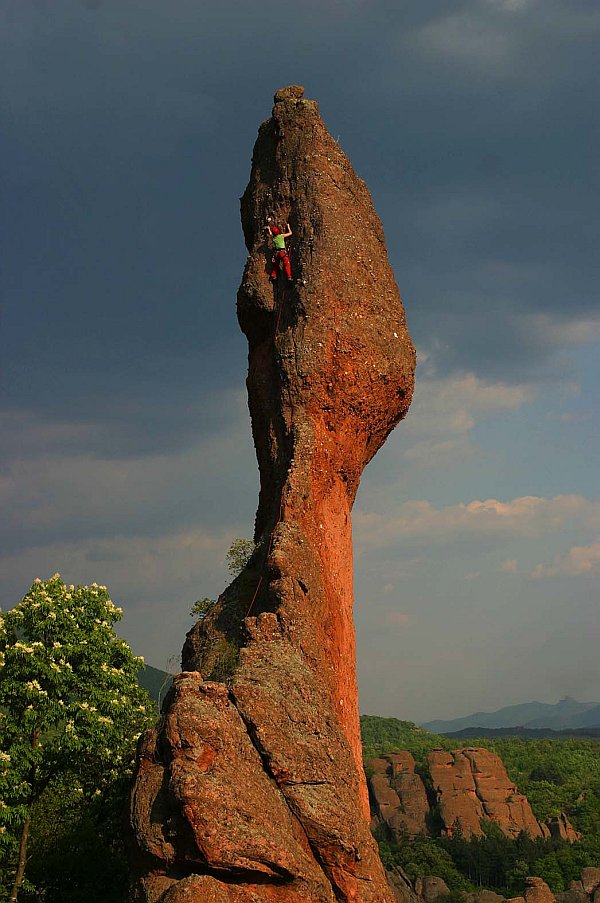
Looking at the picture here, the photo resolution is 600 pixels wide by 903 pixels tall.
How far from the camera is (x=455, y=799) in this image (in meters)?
104

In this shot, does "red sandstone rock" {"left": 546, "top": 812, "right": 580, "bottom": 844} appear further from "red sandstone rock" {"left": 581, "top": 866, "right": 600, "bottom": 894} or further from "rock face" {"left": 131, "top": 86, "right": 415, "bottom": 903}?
"rock face" {"left": 131, "top": 86, "right": 415, "bottom": 903}

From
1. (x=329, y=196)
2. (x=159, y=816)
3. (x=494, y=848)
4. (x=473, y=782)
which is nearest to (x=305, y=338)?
(x=329, y=196)

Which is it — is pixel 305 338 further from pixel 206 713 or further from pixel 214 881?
pixel 214 881

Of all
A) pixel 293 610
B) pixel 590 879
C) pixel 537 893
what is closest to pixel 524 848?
pixel 590 879

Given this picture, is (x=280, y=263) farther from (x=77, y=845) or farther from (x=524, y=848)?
(x=524, y=848)

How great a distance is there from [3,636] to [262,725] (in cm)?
1066

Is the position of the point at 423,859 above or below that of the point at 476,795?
below

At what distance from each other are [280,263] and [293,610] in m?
8.62

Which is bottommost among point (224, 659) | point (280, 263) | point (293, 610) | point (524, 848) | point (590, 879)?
point (590, 879)

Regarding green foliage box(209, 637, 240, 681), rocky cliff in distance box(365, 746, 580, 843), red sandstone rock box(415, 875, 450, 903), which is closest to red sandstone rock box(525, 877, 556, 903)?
red sandstone rock box(415, 875, 450, 903)

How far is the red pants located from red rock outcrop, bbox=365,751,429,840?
91.8 m

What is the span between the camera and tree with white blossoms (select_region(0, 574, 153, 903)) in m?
19.8

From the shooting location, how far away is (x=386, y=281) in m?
20.6

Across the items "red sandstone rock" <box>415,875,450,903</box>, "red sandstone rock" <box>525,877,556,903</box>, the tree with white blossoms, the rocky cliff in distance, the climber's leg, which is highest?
the climber's leg
